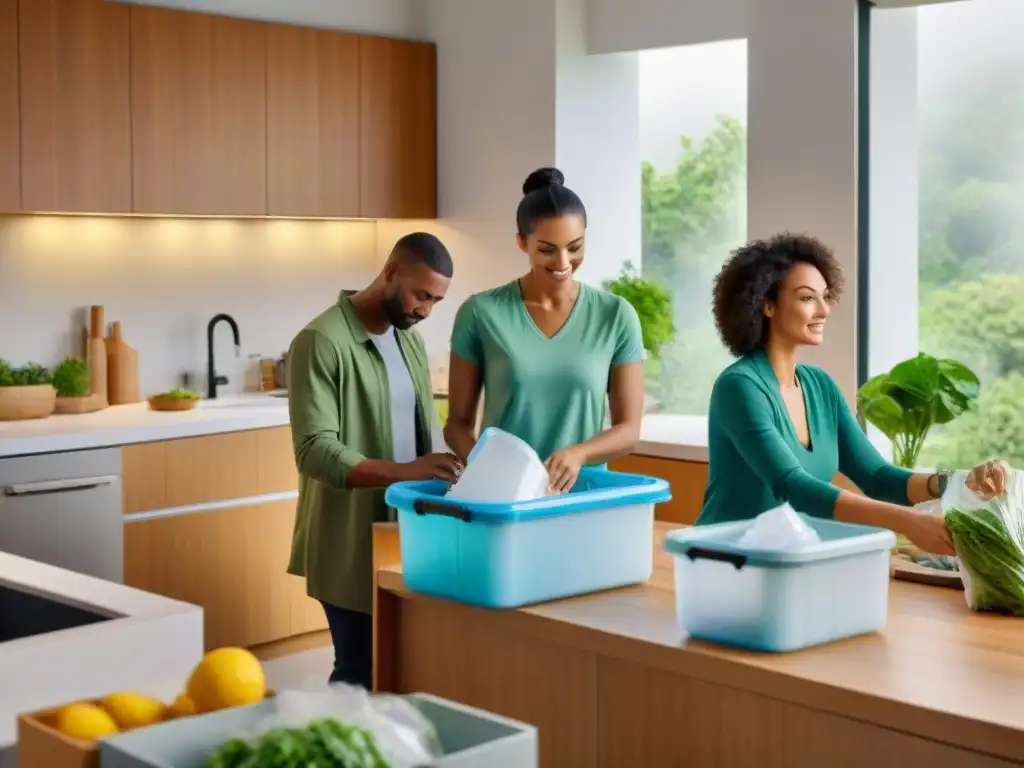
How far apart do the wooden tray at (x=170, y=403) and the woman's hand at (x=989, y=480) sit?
3.18 metres

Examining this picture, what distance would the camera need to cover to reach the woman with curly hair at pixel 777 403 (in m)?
2.66

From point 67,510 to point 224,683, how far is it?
3.10 meters

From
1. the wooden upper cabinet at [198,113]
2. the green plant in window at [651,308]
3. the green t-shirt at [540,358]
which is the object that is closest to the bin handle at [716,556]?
the green t-shirt at [540,358]

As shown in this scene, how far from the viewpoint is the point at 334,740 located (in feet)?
3.80

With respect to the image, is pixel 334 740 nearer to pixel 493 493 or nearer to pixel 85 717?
pixel 85 717

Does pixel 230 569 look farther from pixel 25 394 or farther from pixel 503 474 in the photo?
pixel 503 474

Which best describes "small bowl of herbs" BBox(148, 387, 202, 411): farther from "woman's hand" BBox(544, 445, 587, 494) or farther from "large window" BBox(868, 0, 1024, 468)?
"woman's hand" BBox(544, 445, 587, 494)

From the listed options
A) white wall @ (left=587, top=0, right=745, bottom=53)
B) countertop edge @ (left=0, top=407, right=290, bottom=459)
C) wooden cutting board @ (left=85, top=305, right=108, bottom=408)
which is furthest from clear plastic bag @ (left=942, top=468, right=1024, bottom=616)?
wooden cutting board @ (left=85, top=305, right=108, bottom=408)

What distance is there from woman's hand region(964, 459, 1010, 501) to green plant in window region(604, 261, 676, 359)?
2694 mm

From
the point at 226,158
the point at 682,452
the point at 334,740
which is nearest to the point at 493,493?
the point at 334,740

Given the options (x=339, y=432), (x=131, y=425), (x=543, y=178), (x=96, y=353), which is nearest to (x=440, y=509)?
(x=339, y=432)

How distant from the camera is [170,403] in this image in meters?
4.90

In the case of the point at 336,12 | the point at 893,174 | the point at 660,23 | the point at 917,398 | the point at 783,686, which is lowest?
the point at 783,686

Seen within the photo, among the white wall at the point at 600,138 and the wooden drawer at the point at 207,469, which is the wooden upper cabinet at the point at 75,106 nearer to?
the wooden drawer at the point at 207,469
